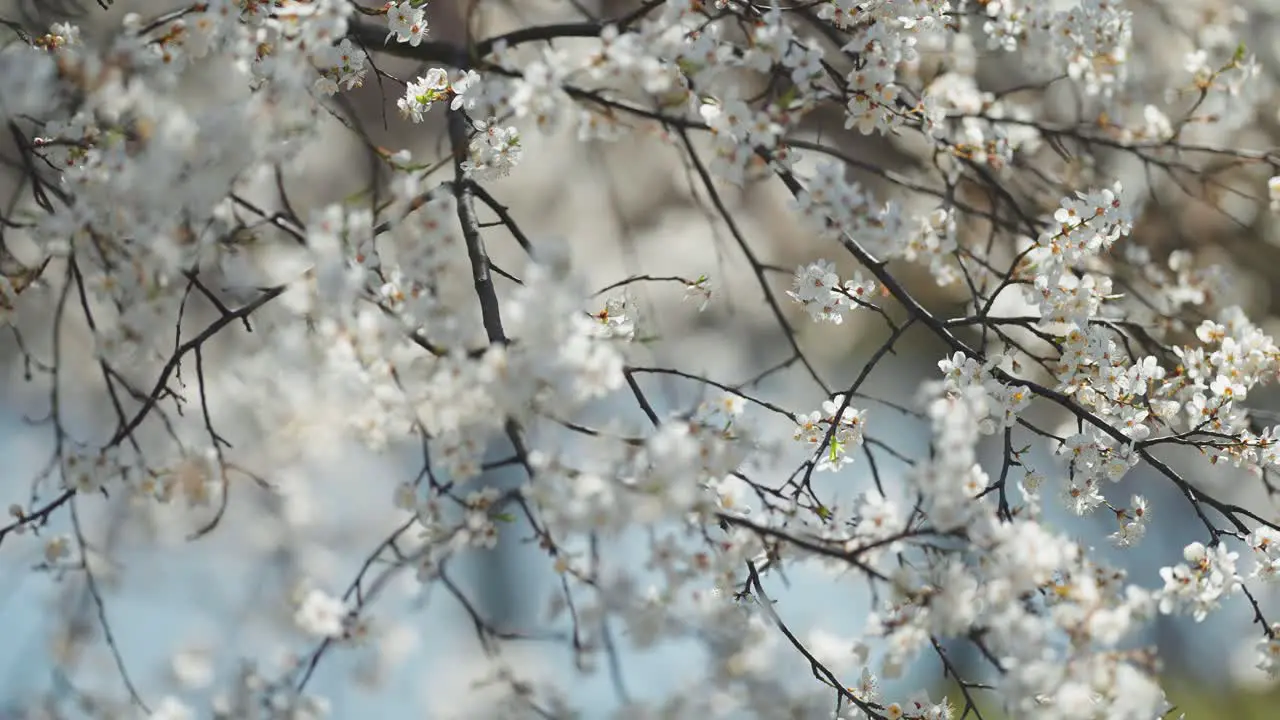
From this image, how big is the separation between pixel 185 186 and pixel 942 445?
2.58ft

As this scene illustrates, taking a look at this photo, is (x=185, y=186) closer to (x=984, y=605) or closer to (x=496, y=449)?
(x=984, y=605)

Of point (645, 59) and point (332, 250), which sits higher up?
point (645, 59)

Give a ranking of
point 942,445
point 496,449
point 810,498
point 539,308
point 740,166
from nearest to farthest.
A: point 539,308, point 942,445, point 740,166, point 810,498, point 496,449

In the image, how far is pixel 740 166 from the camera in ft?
3.96

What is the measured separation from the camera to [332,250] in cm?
98

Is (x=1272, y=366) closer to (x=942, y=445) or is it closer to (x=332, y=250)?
(x=942, y=445)

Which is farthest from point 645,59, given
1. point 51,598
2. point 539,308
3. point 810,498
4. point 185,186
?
point 51,598

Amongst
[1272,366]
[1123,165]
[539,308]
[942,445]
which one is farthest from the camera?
[1123,165]

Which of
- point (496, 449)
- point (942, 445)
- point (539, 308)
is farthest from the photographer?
point (496, 449)

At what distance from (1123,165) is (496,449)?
3.06 metres

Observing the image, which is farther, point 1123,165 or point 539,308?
point 1123,165

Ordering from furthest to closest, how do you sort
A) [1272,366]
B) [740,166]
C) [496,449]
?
[496,449], [1272,366], [740,166]

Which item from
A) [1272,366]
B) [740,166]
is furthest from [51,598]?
[1272,366]

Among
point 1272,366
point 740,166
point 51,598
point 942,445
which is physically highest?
point 1272,366
